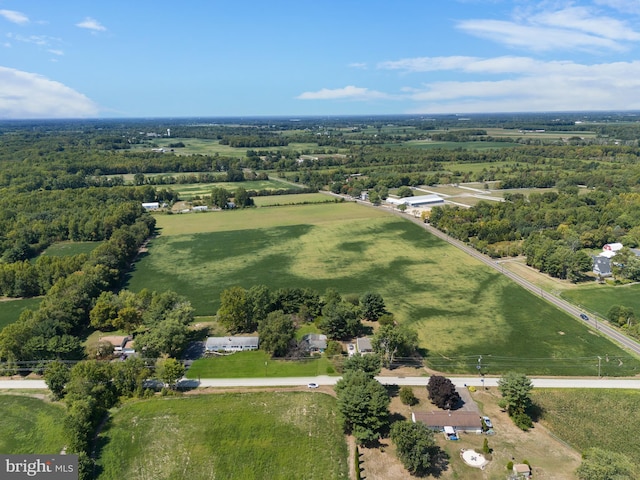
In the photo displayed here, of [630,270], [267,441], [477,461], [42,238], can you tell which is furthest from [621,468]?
[42,238]

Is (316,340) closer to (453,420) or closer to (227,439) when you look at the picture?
(227,439)

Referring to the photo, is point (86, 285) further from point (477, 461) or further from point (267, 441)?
point (477, 461)

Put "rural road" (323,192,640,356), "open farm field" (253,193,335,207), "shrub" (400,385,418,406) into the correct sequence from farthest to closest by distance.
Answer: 1. "open farm field" (253,193,335,207)
2. "rural road" (323,192,640,356)
3. "shrub" (400,385,418,406)

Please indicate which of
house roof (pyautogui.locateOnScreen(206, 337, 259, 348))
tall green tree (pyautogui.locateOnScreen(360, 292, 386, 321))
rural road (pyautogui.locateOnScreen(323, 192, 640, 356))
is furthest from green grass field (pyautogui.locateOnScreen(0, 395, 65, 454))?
rural road (pyautogui.locateOnScreen(323, 192, 640, 356))

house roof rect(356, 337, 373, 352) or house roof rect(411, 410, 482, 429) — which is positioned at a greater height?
house roof rect(356, 337, 373, 352)

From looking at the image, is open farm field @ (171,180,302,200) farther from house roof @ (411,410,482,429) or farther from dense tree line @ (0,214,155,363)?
house roof @ (411,410,482,429)

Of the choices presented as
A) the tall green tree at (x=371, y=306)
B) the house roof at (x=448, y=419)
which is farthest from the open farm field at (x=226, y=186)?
the house roof at (x=448, y=419)

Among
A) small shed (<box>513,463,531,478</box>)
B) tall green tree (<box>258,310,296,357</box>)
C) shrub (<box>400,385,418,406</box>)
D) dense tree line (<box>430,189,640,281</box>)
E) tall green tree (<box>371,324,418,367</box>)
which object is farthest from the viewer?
dense tree line (<box>430,189,640,281</box>)
